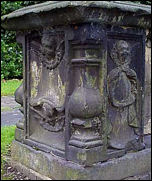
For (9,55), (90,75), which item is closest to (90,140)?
(90,75)

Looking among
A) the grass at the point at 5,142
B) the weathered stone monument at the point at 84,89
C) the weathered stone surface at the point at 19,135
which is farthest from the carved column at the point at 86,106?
the grass at the point at 5,142

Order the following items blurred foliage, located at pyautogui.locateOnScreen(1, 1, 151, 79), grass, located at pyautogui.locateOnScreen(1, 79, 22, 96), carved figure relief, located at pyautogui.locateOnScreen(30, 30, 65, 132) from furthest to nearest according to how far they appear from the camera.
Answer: blurred foliage, located at pyautogui.locateOnScreen(1, 1, 151, 79), grass, located at pyautogui.locateOnScreen(1, 79, 22, 96), carved figure relief, located at pyautogui.locateOnScreen(30, 30, 65, 132)

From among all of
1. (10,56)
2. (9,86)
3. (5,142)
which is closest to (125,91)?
(5,142)

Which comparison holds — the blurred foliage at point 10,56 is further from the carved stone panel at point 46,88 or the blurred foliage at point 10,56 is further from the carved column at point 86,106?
the carved column at point 86,106

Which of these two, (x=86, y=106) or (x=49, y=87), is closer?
(x=86, y=106)

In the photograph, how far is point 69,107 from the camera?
10.3ft

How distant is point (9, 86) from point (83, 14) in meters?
8.70

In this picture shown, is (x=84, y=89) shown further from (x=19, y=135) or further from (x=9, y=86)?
(x=9, y=86)

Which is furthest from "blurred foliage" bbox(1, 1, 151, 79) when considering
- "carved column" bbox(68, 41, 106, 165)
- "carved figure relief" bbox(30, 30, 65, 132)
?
"carved column" bbox(68, 41, 106, 165)

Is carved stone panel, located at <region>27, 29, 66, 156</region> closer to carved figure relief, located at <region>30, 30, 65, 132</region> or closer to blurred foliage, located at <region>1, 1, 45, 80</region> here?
carved figure relief, located at <region>30, 30, 65, 132</region>

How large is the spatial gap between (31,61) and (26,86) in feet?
0.92

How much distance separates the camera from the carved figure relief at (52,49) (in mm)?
3324

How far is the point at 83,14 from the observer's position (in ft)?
9.20

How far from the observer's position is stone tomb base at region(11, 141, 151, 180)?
3080 mm
